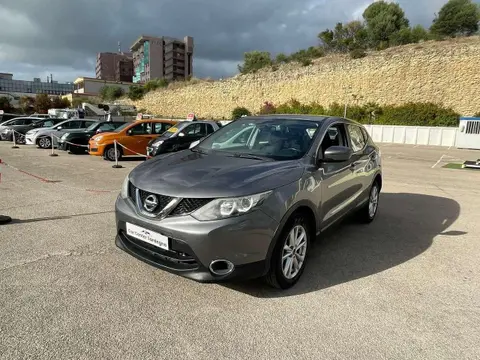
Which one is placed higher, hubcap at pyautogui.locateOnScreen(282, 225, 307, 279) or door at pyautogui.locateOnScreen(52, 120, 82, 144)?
door at pyautogui.locateOnScreen(52, 120, 82, 144)

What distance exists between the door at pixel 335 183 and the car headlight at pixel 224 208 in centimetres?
109

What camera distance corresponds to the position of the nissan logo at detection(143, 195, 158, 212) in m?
2.87

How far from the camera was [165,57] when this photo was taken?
11962 cm

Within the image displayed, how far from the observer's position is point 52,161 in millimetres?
11930

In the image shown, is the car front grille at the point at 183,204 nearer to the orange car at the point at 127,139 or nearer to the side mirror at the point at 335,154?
the side mirror at the point at 335,154

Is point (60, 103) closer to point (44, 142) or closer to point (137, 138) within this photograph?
point (44, 142)

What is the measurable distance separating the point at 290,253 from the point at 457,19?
45.1 m

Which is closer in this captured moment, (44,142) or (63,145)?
(63,145)

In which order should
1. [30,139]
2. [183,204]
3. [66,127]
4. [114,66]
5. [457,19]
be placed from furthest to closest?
[114,66], [457,19], [66,127], [30,139], [183,204]

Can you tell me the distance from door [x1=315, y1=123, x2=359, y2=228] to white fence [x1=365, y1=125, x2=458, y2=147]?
2308 cm

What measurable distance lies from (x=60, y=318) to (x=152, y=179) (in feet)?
4.25

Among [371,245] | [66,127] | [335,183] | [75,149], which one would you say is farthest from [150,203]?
[66,127]

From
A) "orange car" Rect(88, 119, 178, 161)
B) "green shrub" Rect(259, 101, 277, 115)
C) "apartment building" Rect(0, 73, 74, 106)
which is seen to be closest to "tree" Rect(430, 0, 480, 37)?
"green shrub" Rect(259, 101, 277, 115)

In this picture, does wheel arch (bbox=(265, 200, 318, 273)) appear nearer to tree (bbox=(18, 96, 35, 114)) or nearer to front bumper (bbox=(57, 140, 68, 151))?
front bumper (bbox=(57, 140, 68, 151))
